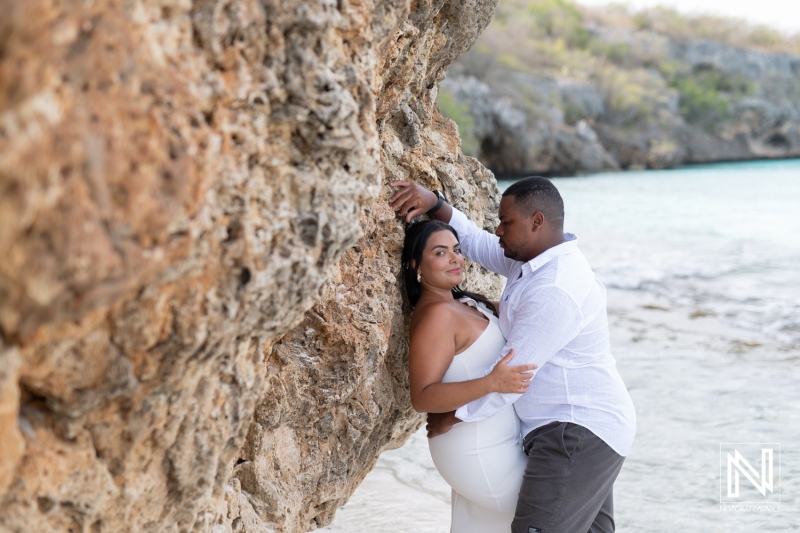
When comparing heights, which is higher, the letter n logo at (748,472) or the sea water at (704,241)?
the letter n logo at (748,472)

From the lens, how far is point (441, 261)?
2955mm

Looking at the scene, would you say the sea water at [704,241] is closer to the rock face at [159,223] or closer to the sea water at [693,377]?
the sea water at [693,377]

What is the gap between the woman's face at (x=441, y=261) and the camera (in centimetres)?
296

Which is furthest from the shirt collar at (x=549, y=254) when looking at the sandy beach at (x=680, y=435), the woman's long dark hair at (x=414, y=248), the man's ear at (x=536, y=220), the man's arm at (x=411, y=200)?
the sandy beach at (x=680, y=435)

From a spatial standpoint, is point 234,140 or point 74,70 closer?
point 74,70

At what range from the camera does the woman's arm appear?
2762mm

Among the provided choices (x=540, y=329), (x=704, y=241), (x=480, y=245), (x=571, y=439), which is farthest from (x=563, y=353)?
(x=704, y=241)

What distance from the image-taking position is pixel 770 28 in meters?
47.4

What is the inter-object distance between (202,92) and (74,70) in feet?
1.02

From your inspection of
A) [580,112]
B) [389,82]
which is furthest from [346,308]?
[580,112]

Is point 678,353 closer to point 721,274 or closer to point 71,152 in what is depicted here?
point 721,274

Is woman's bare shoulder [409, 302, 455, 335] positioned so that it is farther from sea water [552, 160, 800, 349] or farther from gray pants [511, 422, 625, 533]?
sea water [552, 160, 800, 349]

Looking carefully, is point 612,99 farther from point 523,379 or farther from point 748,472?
point 523,379

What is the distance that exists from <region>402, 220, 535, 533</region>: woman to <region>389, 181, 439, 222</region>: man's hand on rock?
0.07 metres
